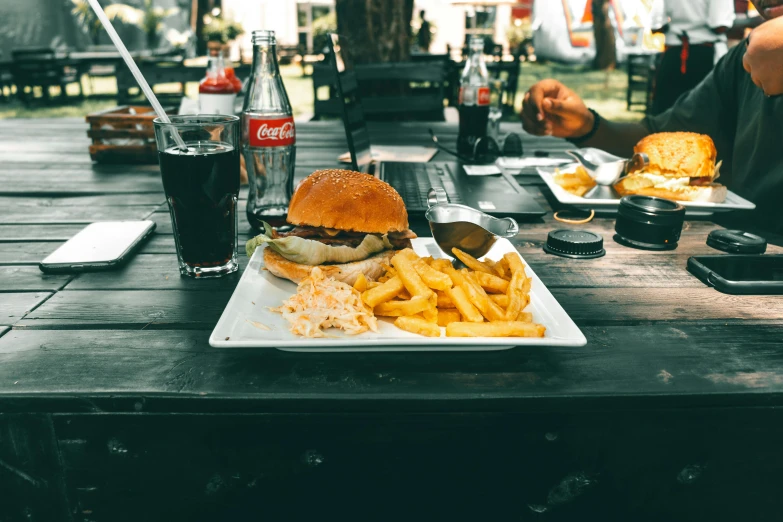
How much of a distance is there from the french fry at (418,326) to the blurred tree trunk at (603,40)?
63.7 feet

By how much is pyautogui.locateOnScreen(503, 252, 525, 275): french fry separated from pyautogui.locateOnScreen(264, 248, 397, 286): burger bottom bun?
301 mm

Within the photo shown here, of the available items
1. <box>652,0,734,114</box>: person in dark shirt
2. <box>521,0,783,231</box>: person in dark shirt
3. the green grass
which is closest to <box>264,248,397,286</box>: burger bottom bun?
<box>521,0,783,231</box>: person in dark shirt

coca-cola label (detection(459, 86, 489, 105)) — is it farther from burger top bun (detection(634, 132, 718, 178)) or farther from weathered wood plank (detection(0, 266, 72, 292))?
weathered wood plank (detection(0, 266, 72, 292))

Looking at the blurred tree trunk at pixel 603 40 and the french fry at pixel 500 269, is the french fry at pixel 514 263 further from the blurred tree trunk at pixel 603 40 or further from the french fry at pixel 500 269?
the blurred tree trunk at pixel 603 40

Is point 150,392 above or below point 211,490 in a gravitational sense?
above

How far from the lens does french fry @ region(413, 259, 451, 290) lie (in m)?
1.18

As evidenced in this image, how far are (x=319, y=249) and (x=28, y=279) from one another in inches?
28.9

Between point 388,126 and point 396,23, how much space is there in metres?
2.18

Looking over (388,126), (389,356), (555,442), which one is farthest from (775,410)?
(388,126)

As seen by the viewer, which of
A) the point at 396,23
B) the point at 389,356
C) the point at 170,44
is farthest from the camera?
the point at 170,44

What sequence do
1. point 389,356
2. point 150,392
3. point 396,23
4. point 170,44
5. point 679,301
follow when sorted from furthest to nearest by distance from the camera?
point 170,44
point 396,23
point 679,301
point 389,356
point 150,392

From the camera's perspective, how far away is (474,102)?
2771 mm

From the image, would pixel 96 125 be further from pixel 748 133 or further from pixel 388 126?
pixel 748 133

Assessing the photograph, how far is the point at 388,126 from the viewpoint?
153 inches
